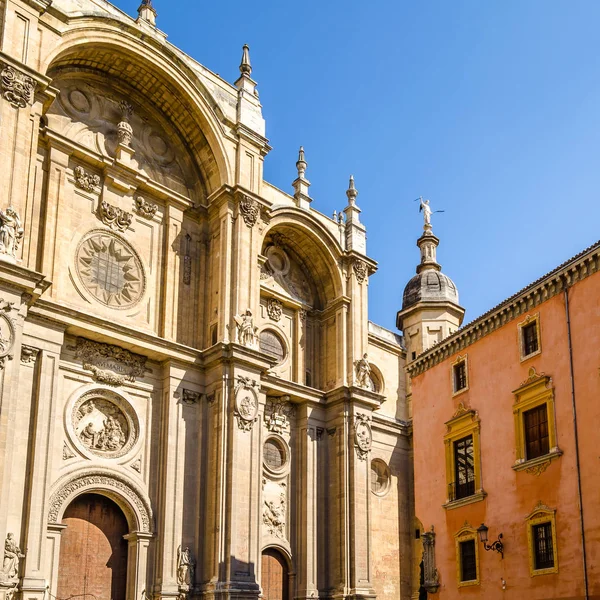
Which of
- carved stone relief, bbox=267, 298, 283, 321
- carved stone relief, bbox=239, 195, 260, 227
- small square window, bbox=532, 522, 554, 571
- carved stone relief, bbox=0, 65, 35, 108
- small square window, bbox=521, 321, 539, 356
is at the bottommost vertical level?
small square window, bbox=532, 522, 554, 571

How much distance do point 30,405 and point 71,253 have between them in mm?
5526

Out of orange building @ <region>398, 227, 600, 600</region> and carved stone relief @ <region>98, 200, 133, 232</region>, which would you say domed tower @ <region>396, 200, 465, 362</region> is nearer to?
orange building @ <region>398, 227, 600, 600</region>

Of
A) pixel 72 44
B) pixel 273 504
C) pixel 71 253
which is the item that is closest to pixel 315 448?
pixel 273 504

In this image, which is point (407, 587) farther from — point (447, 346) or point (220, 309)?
point (220, 309)

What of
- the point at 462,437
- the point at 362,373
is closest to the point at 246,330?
the point at 362,373

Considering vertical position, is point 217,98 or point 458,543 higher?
point 217,98

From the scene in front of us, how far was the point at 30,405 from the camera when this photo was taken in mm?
22797

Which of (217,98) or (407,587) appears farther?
(407,587)

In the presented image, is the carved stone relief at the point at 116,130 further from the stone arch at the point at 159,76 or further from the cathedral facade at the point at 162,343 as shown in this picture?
the stone arch at the point at 159,76

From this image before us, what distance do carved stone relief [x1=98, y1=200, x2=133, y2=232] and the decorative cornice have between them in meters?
11.7

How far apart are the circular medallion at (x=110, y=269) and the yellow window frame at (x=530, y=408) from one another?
12525 mm

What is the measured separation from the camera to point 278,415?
31.0 m

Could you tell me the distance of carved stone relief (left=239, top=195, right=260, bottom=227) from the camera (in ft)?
97.9

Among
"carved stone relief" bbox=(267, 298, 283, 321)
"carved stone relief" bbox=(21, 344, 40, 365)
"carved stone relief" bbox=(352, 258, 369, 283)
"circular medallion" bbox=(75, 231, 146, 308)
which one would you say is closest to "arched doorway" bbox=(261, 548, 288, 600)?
"carved stone relief" bbox=(267, 298, 283, 321)
